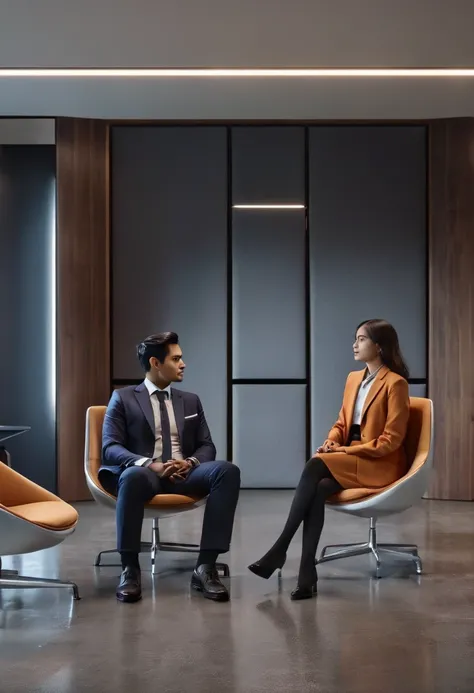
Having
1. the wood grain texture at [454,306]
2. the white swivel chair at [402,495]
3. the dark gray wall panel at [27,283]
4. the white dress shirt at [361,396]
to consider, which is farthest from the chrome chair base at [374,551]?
the dark gray wall panel at [27,283]

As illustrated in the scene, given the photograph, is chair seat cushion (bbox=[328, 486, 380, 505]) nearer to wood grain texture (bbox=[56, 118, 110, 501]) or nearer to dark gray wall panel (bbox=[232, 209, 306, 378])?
dark gray wall panel (bbox=[232, 209, 306, 378])

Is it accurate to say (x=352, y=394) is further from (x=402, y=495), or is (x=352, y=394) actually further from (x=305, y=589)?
(x=305, y=589)

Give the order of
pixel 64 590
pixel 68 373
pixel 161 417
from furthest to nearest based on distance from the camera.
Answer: pixel 68 373 → pixel 161 417 → pixel 64 590

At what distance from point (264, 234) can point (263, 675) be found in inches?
181

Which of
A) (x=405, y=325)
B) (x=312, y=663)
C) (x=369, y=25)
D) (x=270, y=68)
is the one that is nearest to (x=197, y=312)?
(x=405, y=325)

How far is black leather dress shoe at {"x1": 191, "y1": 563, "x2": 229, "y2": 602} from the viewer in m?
4.10

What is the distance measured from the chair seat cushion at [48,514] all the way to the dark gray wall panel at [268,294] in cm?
315

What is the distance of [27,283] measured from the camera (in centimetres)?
714

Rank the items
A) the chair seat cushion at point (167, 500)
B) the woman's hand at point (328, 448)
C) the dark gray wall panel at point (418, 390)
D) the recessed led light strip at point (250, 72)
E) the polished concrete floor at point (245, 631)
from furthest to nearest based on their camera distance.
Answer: the dark gray wall panel at point (418, 390) → the recessed led light strip at point (250, 72) → the woman's hand at point (328, 448) → the chair seat cushion at point (167, 500) → the polished concrete floor at point (245, 631)

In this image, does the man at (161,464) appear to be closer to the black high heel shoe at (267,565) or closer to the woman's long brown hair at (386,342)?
the black high heel shoe at (267,565)

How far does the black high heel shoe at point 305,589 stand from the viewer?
13.6 ft

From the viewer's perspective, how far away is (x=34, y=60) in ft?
17.6

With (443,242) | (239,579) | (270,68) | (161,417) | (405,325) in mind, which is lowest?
(239,579)

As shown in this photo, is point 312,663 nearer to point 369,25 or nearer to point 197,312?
point 369,25
